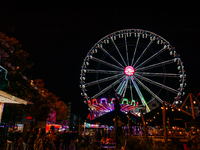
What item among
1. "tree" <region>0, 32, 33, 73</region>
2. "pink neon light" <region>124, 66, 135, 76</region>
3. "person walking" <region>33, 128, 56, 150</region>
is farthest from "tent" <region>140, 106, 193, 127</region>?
"pink neon light" <region>124, 66, 135, 76</region>

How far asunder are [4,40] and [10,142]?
339 inches

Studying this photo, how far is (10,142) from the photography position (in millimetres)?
10102

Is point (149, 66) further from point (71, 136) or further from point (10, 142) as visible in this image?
point (10, 142)

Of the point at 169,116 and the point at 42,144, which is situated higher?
the point at 169,116

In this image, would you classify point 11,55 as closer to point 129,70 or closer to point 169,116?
point 169,116

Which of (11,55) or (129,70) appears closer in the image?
(11,55)

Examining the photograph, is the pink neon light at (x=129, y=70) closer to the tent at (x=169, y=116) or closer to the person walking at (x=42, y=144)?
the tent at (x=169, y=116)

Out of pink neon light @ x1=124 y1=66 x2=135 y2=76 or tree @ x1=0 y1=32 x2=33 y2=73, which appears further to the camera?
pink neon light @ x1=124 y1=66 x2=135 y2=76

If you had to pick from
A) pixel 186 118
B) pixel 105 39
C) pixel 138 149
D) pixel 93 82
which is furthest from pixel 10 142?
pixel 105 39

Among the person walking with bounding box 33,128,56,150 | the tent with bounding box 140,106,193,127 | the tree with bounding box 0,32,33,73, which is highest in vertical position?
the tree with bounding box 0,32,33,73

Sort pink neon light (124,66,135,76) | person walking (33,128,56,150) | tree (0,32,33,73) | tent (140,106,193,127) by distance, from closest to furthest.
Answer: person walking (33,128,56,150), tent (140,106,193,127), tree (0,32,33,73), pink neon light (124,66,135,76)

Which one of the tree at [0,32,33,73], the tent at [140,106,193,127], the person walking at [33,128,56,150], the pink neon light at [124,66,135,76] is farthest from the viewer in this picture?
the pink neon light at [124,66,135,76]

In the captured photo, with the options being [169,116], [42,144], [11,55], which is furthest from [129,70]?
[42,144]

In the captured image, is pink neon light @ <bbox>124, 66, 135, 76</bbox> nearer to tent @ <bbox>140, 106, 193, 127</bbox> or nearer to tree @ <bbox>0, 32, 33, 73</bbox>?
tent @ <bbox>140, 106, 193, 127</bbox>
